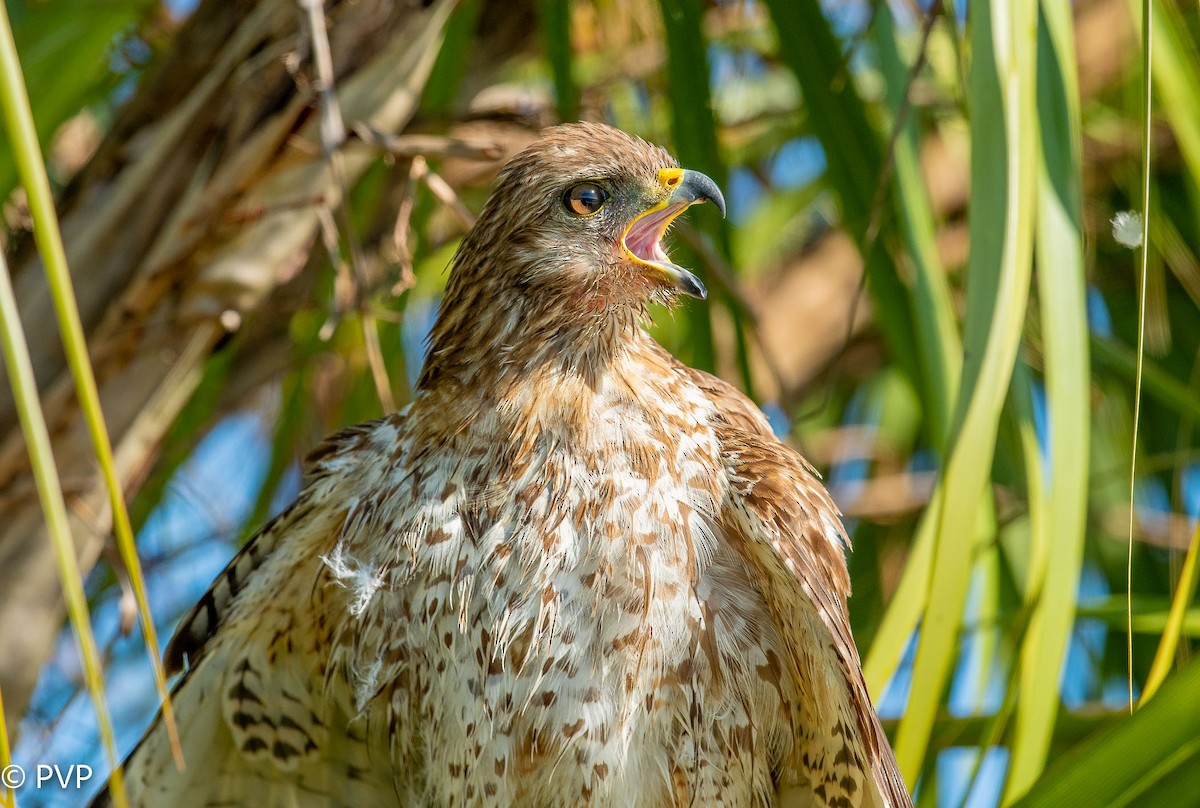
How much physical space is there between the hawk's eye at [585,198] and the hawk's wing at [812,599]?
672 mm

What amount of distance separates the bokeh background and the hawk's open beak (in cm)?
25

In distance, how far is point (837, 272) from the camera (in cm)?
606

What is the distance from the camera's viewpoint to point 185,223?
10.9 ft

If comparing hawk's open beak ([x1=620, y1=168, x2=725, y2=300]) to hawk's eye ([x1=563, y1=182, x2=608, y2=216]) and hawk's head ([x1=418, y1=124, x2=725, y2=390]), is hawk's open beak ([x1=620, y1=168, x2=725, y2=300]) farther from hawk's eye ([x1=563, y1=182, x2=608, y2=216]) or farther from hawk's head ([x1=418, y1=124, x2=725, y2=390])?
hawk's eye ([x1=563, y1=182, x2=608, y2=216])

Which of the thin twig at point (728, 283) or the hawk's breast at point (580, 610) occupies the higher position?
the thin twig at point (728, 283)

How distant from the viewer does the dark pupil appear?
10.6 ft

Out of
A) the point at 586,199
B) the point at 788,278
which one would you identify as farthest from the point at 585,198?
the point at 788,278

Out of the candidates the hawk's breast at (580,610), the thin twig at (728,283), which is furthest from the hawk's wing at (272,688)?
the thin twig at (728,283)

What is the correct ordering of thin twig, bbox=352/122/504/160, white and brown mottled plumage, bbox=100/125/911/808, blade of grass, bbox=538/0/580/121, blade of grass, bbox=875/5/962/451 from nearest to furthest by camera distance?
1. blade of grass, bbox=875/5/962/451
2. white and brown mottled plumage, bbox=100/125/911/808
3. thin twig, bbox=352/122/504/160
4. blade of grass, bbox=538/0/580/121

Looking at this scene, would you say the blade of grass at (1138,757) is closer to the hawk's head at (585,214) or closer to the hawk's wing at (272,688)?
the hawk's head at (585,214)

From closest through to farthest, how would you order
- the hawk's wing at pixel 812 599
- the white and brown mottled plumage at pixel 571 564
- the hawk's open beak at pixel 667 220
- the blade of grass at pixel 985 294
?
the blade of grass at pixel 985 294, the hawk's wing at pixel 812 599, the white and brown mottled plumage at pixel 571 564, the hawk's open beak at pixel 667 220

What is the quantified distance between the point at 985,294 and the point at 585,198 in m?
1.53

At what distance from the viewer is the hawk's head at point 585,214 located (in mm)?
3213

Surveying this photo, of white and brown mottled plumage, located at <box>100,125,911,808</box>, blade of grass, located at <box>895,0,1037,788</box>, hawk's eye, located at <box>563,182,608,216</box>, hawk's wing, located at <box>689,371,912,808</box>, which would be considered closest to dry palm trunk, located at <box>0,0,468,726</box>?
white and brown mottled plumage, located at <box>100,125,911,808</box>
